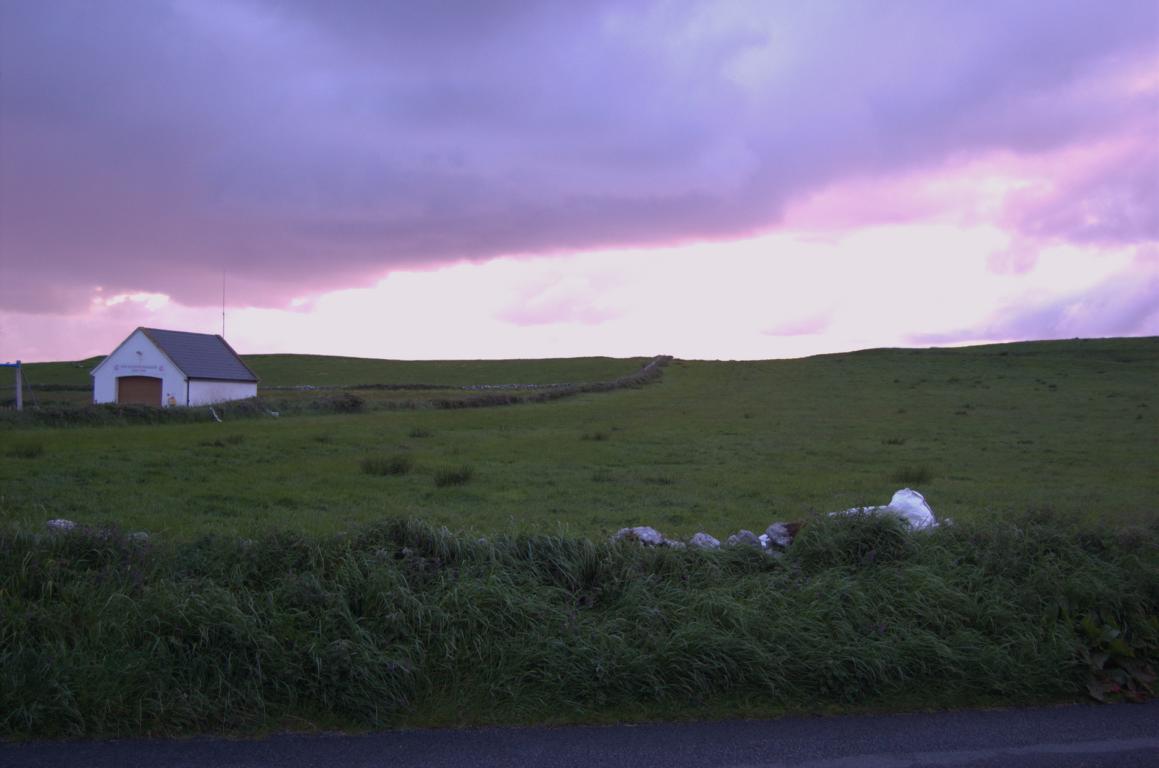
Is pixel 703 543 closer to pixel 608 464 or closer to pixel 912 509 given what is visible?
pixel 912 509

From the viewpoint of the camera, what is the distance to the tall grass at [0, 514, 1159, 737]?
5852 mm

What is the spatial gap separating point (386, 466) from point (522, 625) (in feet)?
40.4

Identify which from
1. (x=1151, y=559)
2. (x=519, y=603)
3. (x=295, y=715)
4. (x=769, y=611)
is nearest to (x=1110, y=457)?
(x=1151, y=559)

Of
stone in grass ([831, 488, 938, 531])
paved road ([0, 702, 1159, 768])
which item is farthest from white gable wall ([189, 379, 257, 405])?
paved road ([0, 702, 1159, 768])

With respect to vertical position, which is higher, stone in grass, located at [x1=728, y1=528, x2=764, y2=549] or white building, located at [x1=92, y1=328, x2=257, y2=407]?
white building, located at [x1=92, y1=328, x2=257, y2=407]

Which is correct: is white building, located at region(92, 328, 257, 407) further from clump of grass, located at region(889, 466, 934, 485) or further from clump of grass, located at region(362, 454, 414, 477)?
clump of grass, located at region(889, 466, 934, 485)

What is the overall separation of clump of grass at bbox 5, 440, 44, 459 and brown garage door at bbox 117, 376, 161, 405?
76.4ft

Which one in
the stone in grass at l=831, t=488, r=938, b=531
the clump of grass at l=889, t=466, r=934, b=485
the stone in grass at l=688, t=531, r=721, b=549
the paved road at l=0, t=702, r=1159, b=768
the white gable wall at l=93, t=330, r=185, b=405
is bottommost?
the paved road at l=0, t=702, r=1159, b=768

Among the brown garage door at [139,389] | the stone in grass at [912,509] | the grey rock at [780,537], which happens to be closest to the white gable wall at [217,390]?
the brown garage door at [139,389]

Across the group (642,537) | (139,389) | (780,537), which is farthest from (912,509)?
(139,389)

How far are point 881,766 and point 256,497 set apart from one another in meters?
11.6

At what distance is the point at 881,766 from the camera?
5180mm

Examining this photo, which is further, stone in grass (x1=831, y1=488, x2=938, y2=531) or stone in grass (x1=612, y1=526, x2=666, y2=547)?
stone in grass (x1=831, y1=488, x2=938, y2=531)

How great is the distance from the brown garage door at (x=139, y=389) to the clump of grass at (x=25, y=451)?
23.3 metres
